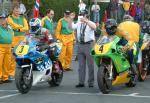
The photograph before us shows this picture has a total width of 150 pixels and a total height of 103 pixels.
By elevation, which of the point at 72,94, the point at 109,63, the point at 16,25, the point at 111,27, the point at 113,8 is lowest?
the point at 72,94

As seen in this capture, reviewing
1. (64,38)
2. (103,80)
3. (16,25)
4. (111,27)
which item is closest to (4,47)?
(16,25)

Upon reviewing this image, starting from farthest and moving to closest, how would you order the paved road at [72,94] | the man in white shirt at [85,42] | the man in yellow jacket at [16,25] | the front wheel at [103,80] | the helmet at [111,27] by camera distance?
the man in yellow jacket at [16,25] → the man in white shirt at [85,42] → the helmet at [111,27] → the front wheel at [103,80] → the paved road at [72,94]

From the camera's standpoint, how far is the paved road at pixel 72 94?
469 inches

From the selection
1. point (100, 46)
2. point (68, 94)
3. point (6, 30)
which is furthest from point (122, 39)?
point (6, 30)

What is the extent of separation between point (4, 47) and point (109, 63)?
3.55 m

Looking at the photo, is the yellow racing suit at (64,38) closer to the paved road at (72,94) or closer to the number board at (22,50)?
the paved road at (72,94)

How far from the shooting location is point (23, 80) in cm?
1263

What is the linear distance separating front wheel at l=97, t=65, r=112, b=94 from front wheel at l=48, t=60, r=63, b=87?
175cm

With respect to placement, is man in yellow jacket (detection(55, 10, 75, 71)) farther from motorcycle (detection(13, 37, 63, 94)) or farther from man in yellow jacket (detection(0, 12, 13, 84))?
motorcycle (detection(13, 37, 63, 94))

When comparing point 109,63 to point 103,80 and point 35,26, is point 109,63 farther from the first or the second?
point 35,26

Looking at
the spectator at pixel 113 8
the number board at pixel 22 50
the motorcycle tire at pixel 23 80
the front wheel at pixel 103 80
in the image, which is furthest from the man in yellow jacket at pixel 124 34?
the spectator at pixel 113 8

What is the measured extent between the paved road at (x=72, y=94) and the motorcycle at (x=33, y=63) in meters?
0.29

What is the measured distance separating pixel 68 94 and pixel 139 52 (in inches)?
114

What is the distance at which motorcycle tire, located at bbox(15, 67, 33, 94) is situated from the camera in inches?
492
